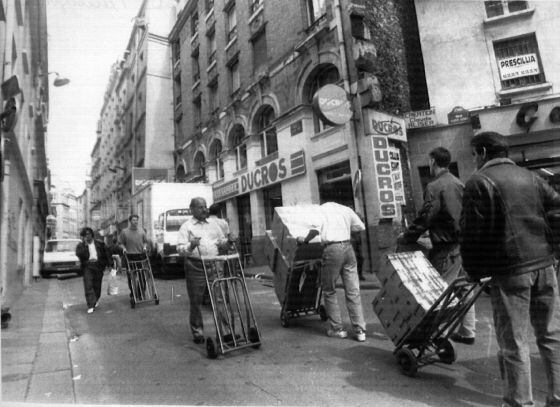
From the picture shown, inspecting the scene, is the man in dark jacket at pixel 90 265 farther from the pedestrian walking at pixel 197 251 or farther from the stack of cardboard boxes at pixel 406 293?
the stack of cardboard boxes at pixel 406 293

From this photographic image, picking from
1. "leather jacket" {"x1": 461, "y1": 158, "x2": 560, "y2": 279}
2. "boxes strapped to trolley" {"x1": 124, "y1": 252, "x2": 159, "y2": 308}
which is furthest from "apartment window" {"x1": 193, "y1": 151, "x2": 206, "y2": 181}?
"leather jacket" {"x1": 461, "y1": 158, "x2": 560, "y2": 279}

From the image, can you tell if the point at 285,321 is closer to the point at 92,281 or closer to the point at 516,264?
the point at 516,264

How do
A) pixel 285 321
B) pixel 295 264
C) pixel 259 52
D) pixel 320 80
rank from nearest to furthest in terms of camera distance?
pixel 295 264, pixel 285 321, pixel 320 80, pixel 259 52

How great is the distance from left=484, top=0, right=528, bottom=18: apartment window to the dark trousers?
478 inches

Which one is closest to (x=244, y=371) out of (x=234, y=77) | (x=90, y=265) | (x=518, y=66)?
(x=90, y=265)

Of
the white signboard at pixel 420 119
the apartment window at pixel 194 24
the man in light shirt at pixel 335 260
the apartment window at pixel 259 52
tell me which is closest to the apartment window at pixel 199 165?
the apartment window at pixel 259 52

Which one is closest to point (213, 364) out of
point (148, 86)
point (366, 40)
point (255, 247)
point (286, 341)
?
point (286, 341)

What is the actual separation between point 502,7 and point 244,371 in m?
12.0

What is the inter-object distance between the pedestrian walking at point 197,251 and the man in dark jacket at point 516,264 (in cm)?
281

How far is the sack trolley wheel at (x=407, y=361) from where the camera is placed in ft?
9.23

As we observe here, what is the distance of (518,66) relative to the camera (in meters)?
9.97

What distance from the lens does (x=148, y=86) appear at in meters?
23.4

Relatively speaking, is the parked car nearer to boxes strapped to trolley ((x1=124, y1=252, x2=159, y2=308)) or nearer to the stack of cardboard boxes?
boxes strapped to trolley ((x1=124, y1=252, x2=159, y2=308))

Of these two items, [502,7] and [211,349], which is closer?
[211,349]
